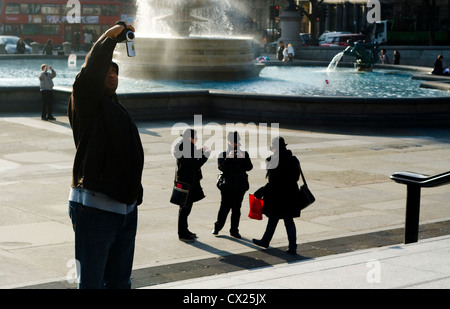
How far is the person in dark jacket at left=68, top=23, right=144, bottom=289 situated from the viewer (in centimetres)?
484

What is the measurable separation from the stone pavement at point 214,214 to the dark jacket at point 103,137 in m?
1.83

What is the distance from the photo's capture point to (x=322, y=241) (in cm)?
984

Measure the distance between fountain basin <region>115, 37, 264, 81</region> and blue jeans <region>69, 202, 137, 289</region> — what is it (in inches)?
983

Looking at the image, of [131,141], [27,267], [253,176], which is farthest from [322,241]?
[131,141]

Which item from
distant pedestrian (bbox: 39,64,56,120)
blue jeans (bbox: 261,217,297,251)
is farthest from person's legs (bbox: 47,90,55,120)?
blue jeans (bbox: 261,217,297,251)

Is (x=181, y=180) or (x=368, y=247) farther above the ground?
(x=181, y=180)

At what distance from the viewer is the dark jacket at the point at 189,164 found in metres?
9.63

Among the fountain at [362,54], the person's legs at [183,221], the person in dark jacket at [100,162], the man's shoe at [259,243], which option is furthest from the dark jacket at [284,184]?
the fountain at [362,54]

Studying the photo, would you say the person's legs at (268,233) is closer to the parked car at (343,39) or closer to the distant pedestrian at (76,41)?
the parked car at (343,39)

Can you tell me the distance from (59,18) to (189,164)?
57660 millimetres

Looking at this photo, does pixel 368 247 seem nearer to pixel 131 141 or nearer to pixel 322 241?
pixel 322 241

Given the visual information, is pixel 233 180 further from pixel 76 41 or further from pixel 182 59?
pixel 76 41

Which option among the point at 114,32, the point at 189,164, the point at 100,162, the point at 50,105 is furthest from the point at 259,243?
the point at 50,105
